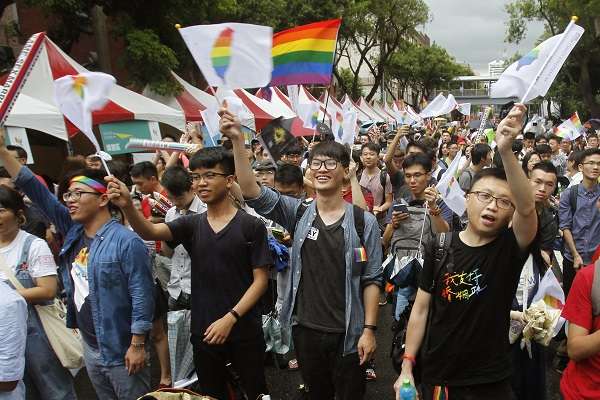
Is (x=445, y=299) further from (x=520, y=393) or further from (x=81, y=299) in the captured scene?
(x=81, y=299)

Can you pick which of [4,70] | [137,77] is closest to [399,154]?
[137,77]

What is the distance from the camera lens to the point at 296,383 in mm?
4434

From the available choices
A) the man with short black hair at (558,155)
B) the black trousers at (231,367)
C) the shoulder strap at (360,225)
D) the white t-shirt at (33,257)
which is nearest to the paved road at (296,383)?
the black trousers at (231,367)

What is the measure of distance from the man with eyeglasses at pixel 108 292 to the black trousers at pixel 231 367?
326 millimetres

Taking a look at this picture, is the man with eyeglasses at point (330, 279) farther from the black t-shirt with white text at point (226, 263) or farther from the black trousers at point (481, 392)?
the black trousers at point (481, 392)

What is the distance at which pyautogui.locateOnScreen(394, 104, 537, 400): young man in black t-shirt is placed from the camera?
2277 millimetres

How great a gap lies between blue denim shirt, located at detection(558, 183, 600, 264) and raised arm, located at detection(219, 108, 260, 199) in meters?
3.52

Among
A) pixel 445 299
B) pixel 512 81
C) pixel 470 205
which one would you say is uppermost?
pixel 512 81

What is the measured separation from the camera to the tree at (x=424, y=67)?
50812mm

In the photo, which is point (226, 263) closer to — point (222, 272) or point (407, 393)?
point (222, 272)

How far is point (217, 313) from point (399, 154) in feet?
15.6

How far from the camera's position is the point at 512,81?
2.45 m

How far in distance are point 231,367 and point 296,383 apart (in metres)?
1.57

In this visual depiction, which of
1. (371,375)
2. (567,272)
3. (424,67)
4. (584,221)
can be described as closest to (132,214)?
(371,375)
